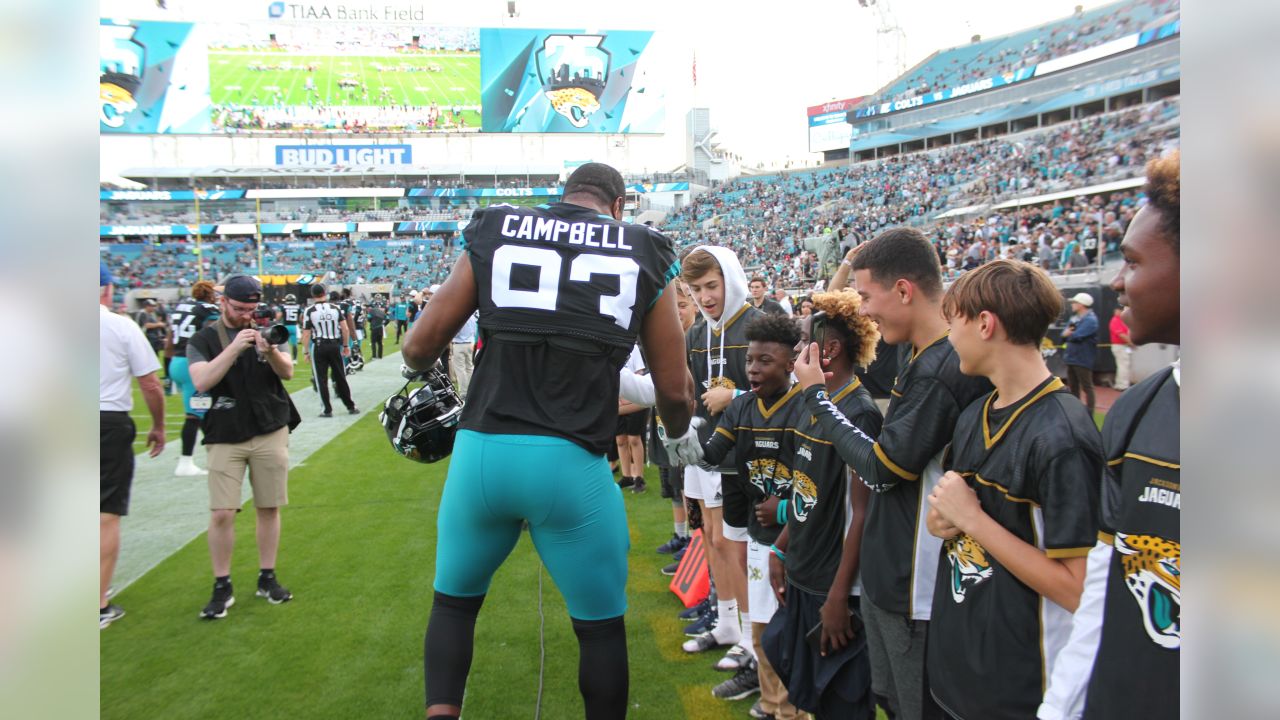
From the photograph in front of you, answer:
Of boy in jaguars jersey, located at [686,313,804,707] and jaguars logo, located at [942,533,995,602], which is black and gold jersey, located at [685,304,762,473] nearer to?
boy in jaguars jersey, located at [686,313,804,707]

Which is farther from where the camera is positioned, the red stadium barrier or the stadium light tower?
the stadium light tower

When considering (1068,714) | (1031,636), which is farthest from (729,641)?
(1068,714)

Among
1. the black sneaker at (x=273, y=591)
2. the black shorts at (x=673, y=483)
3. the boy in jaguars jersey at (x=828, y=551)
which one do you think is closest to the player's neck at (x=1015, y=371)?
the boy in jaguars jersey at (x=828, y=551)

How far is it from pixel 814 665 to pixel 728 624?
1.47 metres

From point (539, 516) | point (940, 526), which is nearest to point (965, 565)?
point (940, 526)

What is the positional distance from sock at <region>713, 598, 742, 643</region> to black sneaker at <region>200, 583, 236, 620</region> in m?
3.07

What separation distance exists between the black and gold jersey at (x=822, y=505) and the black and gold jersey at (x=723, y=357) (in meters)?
1.18

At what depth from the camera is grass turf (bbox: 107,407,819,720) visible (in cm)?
371

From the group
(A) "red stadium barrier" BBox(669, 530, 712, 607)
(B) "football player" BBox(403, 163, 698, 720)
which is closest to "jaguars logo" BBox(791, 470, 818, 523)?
(B) "football player" BBox(403, 163, 698, 720)

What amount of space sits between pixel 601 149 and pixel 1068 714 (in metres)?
52.4

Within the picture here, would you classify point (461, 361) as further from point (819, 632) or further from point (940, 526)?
point (940, 526)

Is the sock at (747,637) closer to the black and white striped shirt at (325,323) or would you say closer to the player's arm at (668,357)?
the player's arm at (668,357)

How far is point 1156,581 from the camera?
3.97 feet

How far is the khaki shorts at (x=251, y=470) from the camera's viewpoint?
471 cm
